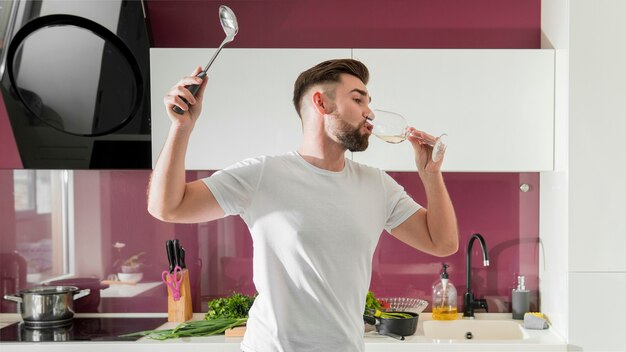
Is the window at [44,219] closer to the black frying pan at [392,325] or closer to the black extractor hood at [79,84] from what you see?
the black extractor hood at [79,84]

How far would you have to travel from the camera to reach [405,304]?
10.2ft

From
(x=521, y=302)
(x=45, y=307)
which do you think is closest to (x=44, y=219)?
(x=45, y=307)

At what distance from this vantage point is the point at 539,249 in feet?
10.2

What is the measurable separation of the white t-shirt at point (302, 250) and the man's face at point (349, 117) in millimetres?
108

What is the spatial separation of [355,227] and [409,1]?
1722 mm

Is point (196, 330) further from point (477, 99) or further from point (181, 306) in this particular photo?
point (477, 99)

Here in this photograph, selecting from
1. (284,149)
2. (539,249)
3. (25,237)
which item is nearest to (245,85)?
(284,149)

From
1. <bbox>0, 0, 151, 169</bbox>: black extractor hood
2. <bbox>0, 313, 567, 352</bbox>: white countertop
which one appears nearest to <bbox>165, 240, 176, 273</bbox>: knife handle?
<bbox>0, 0, 151, 169</bbox>: black extractor hood

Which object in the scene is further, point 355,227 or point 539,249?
point 539,249

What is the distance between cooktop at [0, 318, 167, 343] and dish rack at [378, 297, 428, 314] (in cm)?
102

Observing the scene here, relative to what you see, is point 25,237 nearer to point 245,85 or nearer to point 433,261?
point 245,85

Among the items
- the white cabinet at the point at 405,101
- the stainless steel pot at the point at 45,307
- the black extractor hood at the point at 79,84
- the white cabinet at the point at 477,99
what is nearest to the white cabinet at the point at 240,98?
the white cabinet at the point at 405,101

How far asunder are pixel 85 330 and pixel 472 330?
166 cm

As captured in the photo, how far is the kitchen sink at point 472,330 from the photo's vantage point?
116 inches
